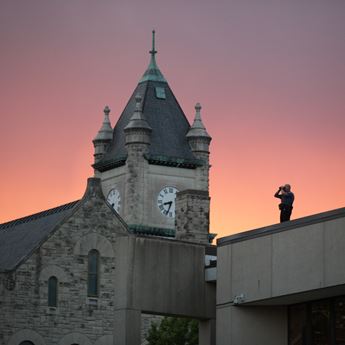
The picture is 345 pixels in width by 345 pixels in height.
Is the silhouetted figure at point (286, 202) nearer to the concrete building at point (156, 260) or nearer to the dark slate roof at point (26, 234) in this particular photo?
the concrete building at point (156, 260)

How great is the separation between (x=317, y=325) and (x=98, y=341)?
1450 inches

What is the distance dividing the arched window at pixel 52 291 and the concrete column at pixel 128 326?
107 feet

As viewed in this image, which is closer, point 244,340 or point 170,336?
point 244,340

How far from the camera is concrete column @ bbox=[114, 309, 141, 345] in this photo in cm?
5209

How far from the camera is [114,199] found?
121250 millimetres

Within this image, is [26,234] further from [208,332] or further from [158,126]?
[208,332]

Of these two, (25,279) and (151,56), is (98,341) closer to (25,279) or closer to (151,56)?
(25,279)

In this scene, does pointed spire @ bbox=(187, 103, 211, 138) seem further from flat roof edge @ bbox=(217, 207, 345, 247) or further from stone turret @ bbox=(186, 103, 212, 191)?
flat roof edge @ bbox=(217, 207, 345, 247)

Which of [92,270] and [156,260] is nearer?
[156,260]

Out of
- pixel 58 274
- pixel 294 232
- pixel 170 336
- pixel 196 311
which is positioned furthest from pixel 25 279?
pixel 294 232

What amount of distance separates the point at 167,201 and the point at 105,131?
8290mm

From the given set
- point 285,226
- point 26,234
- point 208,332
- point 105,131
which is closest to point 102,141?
point 105,131

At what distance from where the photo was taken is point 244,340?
169 feet

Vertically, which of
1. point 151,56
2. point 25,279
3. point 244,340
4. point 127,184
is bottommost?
point 244,340
